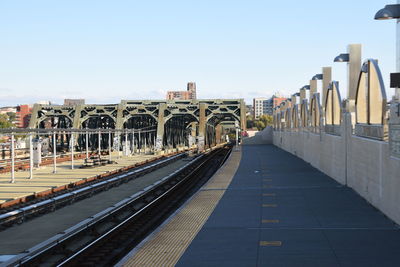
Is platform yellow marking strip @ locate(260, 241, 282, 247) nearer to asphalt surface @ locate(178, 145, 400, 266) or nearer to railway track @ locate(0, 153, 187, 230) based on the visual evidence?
asphalt surface @ locate(178, 145, 400, 266)

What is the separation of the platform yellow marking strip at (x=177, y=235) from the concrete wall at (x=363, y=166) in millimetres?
5628

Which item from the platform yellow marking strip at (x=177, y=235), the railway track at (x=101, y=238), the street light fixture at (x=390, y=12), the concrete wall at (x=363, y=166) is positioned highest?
the street light fixture at (x=390, y=12)

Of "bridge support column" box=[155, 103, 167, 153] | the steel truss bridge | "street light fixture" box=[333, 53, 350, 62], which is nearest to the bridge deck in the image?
"street light fixture" box=[333, 53, 350, 62]

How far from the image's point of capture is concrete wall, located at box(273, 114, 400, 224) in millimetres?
16156

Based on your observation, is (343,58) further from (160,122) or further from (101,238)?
(160,122)

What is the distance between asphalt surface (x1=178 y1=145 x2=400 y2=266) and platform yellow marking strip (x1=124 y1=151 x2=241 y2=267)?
0.26 meters

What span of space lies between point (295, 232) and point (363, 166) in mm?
7855

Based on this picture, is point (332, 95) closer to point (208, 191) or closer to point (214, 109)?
point (208, 191)

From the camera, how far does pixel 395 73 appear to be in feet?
54.4

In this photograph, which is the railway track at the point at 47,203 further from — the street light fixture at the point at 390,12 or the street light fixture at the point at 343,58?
the street light fixture at the point at 343,58

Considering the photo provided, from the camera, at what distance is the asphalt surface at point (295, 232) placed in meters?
11.4

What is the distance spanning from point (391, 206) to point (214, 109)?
73.4 m

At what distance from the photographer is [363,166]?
21000mm

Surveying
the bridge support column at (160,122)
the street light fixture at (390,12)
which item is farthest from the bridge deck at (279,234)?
the bridge support column at (160,122)
